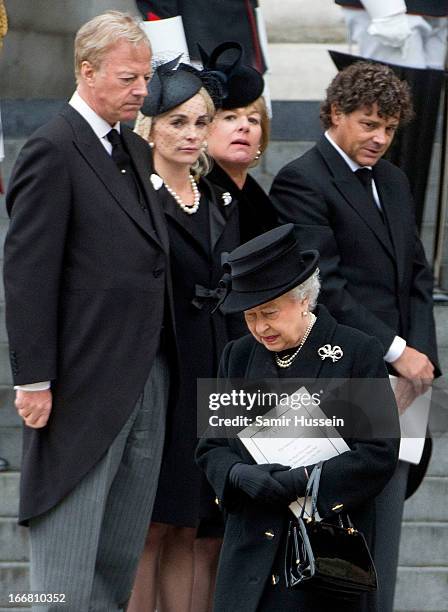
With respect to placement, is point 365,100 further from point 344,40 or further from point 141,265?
point 344,40

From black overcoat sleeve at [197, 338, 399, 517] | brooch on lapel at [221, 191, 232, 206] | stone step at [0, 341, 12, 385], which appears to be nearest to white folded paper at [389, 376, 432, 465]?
brooch on lapel at [221, 191, 232, 206]

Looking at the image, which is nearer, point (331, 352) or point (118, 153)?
point (331, 352)

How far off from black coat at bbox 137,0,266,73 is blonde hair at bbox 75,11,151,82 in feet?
5.65

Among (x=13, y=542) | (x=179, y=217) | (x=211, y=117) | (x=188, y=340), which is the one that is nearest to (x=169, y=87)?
(x=211, y=117)

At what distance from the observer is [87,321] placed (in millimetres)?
4207

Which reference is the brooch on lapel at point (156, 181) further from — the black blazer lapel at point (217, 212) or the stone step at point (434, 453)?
the stone step at point (434, 453)

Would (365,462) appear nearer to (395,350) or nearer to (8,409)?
(395,350)

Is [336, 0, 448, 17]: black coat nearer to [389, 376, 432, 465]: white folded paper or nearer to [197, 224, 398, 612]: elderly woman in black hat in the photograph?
[389, 376, 432, 465]: white folded paper

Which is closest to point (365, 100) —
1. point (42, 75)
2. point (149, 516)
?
Answer: point (149, 516)

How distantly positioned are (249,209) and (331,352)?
1164 mm

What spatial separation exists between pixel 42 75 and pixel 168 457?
11.4 feet

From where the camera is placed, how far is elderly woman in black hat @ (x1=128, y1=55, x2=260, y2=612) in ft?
15.5

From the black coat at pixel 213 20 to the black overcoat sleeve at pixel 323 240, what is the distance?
4.52 feet

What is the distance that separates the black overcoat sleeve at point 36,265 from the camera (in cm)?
411
